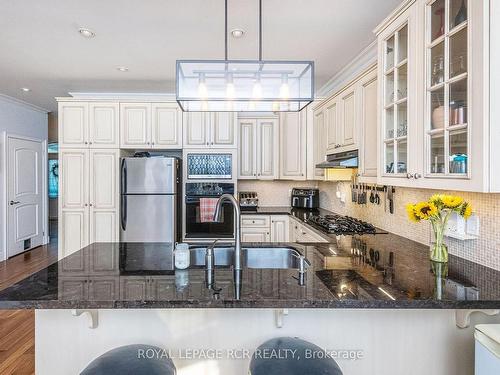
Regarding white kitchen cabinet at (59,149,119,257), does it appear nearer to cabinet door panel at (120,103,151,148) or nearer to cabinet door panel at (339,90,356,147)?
cabinet door panel at (120,103,151,148)

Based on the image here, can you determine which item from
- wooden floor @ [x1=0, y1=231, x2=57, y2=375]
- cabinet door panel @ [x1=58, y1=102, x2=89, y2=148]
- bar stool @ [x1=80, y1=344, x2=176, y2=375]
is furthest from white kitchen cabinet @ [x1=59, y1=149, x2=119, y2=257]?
bar stool @ [x1=80, y1=344, x2=176, y2=375]

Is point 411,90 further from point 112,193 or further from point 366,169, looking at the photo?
point 112,193

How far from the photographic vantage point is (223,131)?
4.14 m

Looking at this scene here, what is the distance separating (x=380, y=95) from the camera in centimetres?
214

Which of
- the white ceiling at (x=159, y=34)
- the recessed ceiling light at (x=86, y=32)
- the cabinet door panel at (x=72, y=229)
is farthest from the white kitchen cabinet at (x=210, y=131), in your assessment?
the cabinet door panel at (x=72, y=229)

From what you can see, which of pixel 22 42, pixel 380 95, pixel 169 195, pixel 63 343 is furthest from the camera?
pixel 169 195

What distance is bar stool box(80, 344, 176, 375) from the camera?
1.17 metres

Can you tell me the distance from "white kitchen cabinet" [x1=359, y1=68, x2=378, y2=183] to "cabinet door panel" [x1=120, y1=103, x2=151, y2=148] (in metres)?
2.64

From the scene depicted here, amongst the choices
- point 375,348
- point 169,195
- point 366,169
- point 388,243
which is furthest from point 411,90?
point 169,195

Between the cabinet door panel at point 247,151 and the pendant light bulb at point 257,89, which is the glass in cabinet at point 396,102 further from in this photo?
the cabinet door panel at point 247,151

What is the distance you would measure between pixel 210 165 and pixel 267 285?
2.92m

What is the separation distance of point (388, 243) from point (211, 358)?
4.66 ft

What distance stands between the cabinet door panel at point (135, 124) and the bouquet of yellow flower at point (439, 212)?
10.8 ft

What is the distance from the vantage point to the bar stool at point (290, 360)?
3.84 feet
